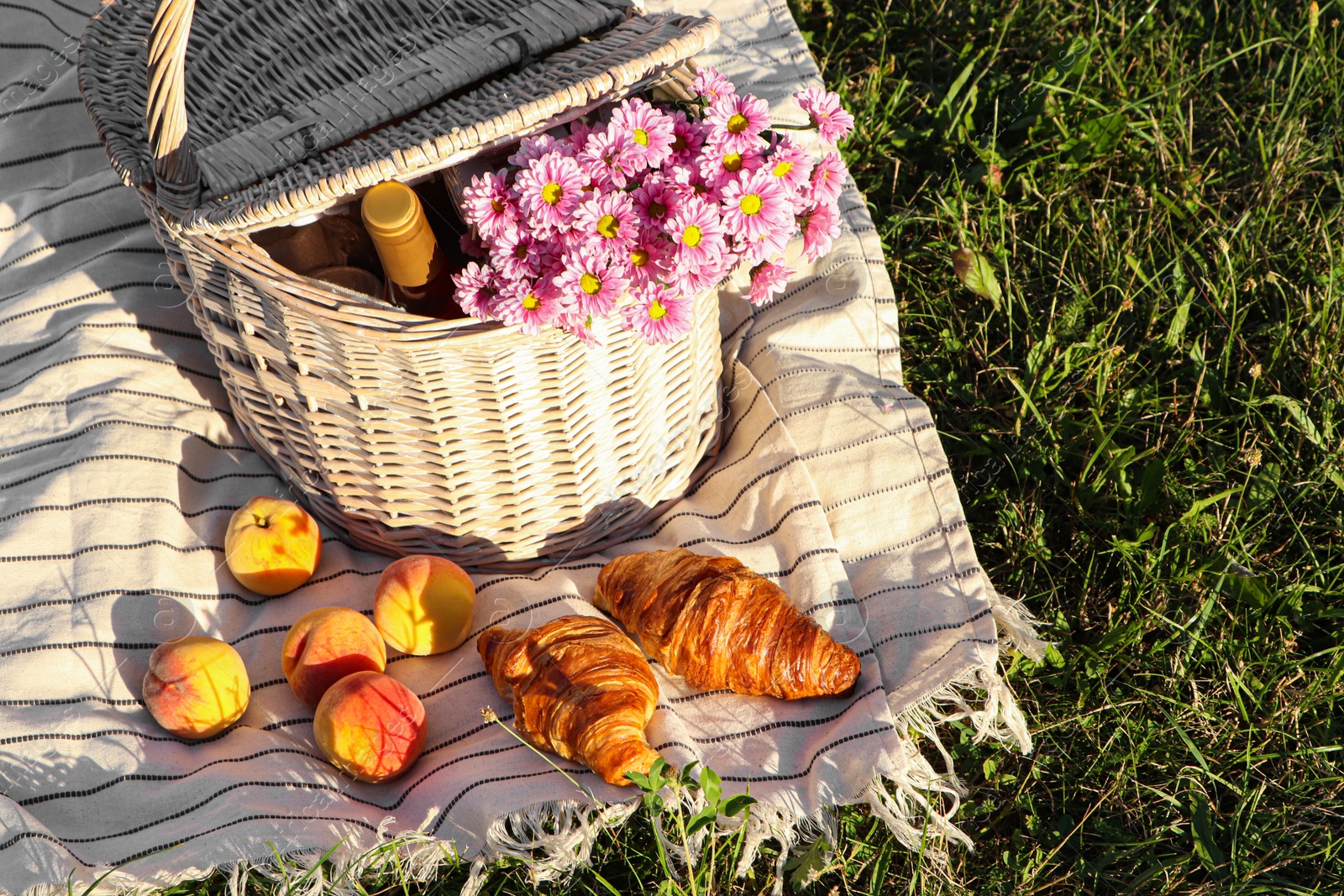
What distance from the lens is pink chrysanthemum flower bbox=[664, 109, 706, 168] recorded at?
1.44 m

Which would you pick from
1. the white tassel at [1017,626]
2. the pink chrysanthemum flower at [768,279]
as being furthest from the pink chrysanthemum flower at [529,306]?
the white tassel at [1017,626]

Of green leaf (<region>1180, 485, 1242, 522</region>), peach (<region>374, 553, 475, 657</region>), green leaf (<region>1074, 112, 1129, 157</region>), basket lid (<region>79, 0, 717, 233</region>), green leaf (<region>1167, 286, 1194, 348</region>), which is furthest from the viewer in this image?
green leaf (<region>1074, 112, 1129, 157</region>)

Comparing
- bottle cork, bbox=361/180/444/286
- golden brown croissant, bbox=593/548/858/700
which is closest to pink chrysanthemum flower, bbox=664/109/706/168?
bottle cork, bbox=361/180/444/286

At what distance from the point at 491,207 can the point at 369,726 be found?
2.49 ft

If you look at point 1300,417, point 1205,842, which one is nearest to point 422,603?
point 1205,842

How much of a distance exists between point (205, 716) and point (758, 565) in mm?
897

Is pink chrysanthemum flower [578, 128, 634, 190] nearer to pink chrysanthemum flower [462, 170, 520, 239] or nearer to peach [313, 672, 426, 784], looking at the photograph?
pink chrysanthemum flower [462, 170, 520, 239]

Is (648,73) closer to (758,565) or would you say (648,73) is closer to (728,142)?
(728,142)

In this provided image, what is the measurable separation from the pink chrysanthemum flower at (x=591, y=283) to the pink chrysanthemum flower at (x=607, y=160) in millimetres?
101

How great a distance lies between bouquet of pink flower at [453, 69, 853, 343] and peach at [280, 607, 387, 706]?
1.85 ft

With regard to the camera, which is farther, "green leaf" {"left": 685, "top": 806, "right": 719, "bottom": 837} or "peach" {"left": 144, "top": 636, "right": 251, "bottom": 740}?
"peach" {"left": 144, "top": 636, "right": 251, "bottom": 740}

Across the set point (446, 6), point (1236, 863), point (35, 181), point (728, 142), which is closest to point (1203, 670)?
point (1236, 863)

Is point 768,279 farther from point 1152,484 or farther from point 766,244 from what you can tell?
point 1152,484

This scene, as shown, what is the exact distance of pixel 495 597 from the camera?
1.81 metres
